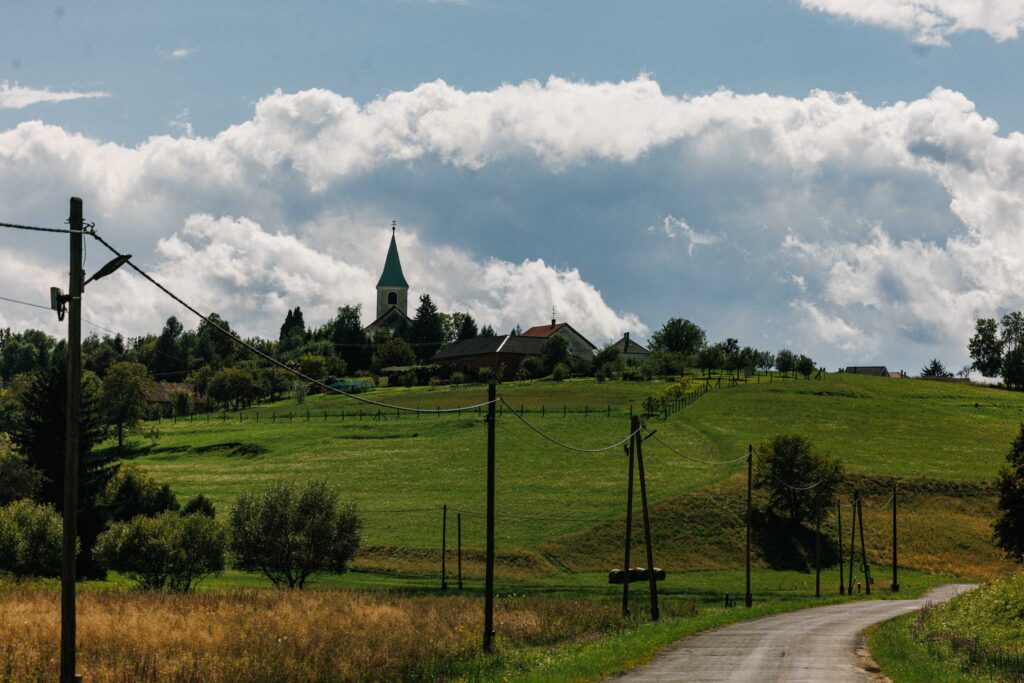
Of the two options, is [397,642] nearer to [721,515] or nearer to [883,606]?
[883,606]

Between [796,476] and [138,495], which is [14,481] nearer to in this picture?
[138,495]

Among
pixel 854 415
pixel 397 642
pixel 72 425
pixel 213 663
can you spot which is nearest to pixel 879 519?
pixel 854 415

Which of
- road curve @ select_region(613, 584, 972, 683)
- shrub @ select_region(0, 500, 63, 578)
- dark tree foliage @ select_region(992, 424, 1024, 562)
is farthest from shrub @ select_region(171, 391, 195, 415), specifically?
road curve @ select_region(613, 584, 972, 683)

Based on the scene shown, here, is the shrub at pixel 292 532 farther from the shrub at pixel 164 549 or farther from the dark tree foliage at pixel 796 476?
the dark tree foliage at pixel 796 476

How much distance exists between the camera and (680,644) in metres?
35.8

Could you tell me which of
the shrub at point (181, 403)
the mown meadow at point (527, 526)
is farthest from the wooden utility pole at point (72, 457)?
the shrub at point (181, 403)

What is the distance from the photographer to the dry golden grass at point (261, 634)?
1094 inches

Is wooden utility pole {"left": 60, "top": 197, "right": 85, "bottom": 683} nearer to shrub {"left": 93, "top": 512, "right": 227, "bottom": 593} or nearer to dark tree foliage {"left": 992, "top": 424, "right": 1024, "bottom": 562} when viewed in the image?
shrub {"left": 93, "top": 512, "right": 227, "bottom": 593}

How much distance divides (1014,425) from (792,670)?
4786 inches

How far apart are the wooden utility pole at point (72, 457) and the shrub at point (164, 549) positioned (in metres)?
38.6

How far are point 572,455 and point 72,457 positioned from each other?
9294 cm

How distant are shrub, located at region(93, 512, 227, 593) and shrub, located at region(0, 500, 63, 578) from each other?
4485mm

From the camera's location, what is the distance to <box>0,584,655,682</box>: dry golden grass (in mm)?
27781

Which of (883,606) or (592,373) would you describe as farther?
(592,373)
